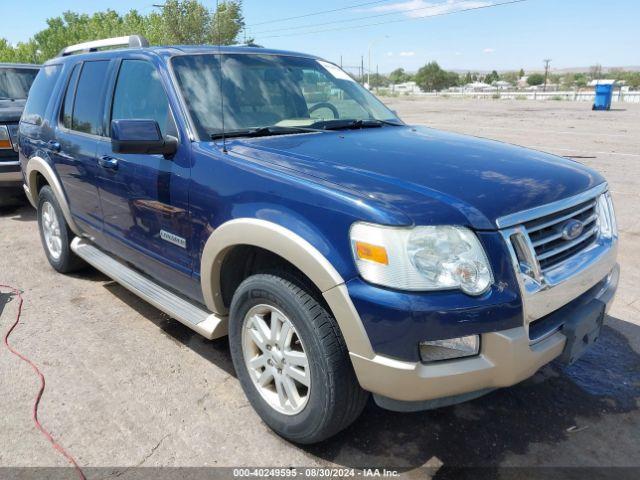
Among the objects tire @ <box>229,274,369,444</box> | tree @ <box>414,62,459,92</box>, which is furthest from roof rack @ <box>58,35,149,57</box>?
tree @ <box>414,62,459,92</box>

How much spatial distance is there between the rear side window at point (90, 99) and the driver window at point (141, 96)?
246 mm

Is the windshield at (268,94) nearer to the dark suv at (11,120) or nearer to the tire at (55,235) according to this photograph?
the tire at (55,235)

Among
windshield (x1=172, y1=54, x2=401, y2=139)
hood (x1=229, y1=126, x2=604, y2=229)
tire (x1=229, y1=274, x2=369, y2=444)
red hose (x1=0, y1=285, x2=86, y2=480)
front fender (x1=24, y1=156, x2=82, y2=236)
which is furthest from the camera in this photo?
front fender (x1=24, y1=156, x2=82, y2=236)

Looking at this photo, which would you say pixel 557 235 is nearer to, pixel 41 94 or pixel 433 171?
pixel 433 171

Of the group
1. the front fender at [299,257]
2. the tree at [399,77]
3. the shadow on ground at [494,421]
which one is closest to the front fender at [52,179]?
the shadow on ground at [494,421]

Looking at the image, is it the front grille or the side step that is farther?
the side step

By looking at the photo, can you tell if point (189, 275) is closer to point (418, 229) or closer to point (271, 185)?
point (271, 185)

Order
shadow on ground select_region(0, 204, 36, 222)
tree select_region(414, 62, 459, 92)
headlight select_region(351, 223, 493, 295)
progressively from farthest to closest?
tree select_region(414, 62, 459, 92)
shadow on ground select_region(0, 204, 36, 222)
headlight select_region(351, 223, 493, 295)

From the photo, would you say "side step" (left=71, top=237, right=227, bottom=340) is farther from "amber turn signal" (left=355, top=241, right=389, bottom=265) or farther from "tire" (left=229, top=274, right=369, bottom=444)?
"amber turn signal" (left=355, top=241, right=389, bottom=265)

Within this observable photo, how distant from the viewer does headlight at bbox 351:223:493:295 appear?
6.67ft

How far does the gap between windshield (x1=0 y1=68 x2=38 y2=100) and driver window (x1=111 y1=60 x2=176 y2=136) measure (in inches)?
240

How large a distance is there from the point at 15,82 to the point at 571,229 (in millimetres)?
9135

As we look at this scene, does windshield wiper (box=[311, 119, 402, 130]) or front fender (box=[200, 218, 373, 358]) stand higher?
windshield wiper (box=[311, 119, 402, 130])

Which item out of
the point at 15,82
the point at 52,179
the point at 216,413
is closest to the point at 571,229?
the point at 216,413
